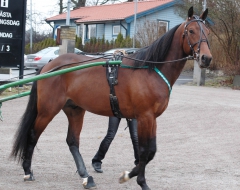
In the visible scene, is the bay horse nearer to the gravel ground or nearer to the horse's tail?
the horse's tail

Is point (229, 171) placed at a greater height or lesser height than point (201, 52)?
lesser

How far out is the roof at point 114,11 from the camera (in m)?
38.8

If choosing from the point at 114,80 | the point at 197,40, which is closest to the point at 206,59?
the point at 197,40

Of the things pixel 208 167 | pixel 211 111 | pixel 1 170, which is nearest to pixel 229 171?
pixel 208 167

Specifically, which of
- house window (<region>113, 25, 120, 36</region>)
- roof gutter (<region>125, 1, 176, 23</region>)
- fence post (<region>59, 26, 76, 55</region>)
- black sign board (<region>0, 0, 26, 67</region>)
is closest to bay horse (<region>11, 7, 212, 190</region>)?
fence post (<region>59, 26, 76, 55</region>)

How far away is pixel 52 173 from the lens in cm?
634

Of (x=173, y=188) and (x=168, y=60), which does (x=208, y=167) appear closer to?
(x=173, y=188)

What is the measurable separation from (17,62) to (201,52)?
10309 millimetres

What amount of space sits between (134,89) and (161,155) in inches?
100

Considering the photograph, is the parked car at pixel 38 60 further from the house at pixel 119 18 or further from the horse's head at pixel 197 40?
the horse's head at pixel 197 40

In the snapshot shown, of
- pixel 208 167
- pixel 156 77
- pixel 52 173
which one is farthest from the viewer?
pixel 208 167

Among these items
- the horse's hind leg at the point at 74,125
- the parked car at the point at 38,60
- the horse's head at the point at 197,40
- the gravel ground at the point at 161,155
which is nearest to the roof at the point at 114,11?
the parked car at the point at 38,60

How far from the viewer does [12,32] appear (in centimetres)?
1438

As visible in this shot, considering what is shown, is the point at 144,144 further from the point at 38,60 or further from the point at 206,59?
the point at 38,60
